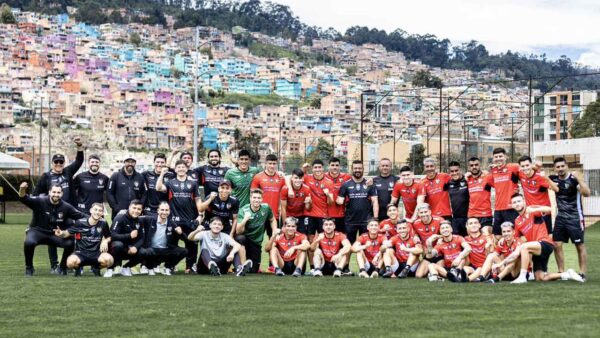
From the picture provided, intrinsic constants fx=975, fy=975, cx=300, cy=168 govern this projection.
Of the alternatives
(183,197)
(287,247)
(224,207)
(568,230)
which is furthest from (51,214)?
(568,230)

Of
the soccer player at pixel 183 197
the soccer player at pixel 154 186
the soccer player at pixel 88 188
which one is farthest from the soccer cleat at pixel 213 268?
the soccer player at pixel 88 188

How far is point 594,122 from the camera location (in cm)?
9131

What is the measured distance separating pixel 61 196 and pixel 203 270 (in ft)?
7.82

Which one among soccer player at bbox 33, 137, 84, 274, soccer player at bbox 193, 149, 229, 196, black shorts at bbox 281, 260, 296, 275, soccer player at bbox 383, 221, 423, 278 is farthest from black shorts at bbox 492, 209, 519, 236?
soccer player at bbox 33, 137, 84, 274

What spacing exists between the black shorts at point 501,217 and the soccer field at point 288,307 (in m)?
1.56

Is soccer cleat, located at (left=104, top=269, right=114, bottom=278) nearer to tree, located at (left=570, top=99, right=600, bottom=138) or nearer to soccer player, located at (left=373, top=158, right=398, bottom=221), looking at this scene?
soccer player, located at (left=373, top=158, right=398, bottom=221)

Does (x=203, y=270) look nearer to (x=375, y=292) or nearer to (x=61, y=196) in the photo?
(x=61, y=196)

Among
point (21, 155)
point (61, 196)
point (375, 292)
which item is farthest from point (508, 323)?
point (21, 155)

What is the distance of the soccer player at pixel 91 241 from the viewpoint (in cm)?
1398

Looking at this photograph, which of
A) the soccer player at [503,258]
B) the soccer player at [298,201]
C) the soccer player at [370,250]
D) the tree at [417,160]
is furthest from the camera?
the tree at [417,160]

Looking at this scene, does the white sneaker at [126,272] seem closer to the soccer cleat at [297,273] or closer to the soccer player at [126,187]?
the soccer player at [126,187]

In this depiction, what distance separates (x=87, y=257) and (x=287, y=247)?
117 inches

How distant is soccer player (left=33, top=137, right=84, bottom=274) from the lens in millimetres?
15055

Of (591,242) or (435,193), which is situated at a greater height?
(435,193)
